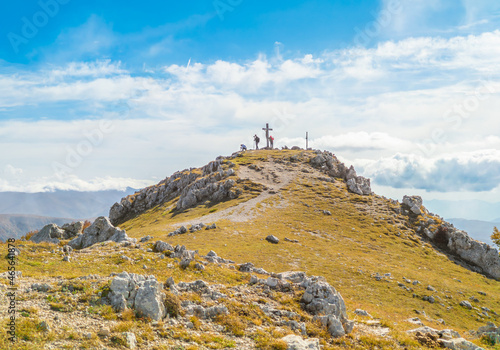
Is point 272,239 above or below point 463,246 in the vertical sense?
above

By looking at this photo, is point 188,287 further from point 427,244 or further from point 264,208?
point 427,244

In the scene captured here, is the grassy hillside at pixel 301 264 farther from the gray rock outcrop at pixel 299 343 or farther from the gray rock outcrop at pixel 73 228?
the gray rock outcrop at pixel 73 228

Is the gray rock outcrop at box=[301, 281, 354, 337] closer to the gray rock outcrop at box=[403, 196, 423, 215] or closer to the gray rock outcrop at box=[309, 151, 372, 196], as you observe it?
the gray rock outcrop at box=[403, 196, 423, 215]

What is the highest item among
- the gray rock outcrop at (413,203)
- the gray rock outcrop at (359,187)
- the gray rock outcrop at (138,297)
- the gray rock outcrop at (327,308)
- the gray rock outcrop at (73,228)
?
the gray rock outcrop at (359,187)

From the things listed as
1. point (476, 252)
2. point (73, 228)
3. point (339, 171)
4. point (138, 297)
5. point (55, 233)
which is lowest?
point (476, 252)

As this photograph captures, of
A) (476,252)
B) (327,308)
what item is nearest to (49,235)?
(327,308)

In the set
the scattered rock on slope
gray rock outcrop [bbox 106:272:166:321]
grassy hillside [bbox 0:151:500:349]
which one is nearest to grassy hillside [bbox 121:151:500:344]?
grassy hillside [bbox 0:151:500:349]

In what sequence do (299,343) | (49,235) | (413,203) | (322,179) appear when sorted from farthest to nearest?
(322,179), (413,203), (49,235), (299,343)

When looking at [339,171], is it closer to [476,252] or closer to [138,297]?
[476,252]

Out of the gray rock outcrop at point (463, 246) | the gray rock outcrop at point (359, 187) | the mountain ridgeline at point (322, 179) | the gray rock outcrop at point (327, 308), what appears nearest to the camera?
the gray rock outcrop at point (327, 308)

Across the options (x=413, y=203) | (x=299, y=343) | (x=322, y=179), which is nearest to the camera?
(x=299, y=343)

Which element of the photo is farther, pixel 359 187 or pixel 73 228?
pixel 359 187

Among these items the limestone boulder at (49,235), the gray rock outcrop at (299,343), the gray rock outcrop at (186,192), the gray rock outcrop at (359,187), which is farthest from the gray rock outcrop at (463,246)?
the limestone boulder at (49,235)

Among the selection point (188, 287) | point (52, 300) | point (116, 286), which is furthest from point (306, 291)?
point (52, 300)
